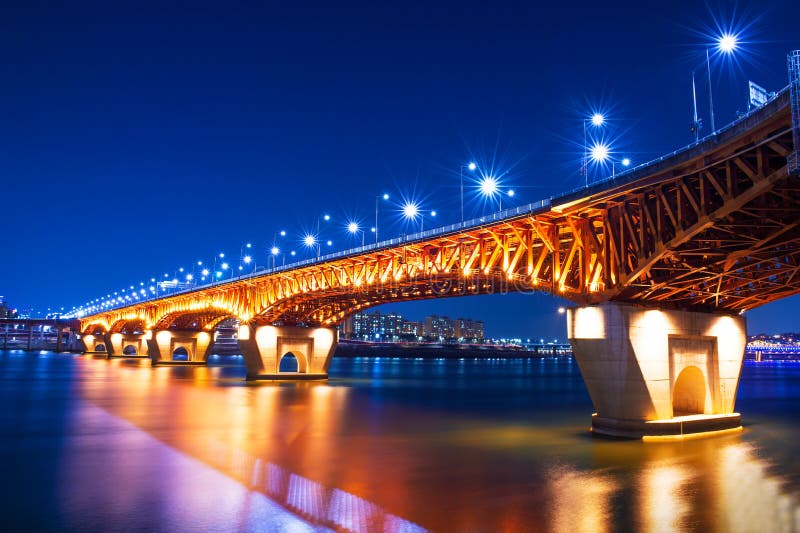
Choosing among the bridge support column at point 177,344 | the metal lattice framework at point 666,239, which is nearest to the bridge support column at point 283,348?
the metal lattice framework at point 666,239

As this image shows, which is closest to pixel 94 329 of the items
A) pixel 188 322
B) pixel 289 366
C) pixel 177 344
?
pixel 177 344

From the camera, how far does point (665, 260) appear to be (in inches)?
1102

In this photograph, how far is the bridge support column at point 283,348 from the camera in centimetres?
6875

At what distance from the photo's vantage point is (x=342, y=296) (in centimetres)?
6150

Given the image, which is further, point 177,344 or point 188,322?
point 177,344

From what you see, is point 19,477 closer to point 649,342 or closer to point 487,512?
point 487,512

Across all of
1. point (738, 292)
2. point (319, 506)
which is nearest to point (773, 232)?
point (738, 292)

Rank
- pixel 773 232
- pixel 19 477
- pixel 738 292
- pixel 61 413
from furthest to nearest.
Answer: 1. pixel 61 413
2. pixel 738 292
3. pixel 773 232
4. pixel 19 477

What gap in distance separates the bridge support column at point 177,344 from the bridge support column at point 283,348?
49.9 meters

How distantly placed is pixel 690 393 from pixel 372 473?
2010cm

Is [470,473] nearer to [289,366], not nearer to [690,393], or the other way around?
[690,393]

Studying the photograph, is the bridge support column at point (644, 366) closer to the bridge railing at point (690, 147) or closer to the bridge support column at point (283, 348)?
the bridge railing at point (690, 147)

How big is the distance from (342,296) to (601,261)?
116 feet

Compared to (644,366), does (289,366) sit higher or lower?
lower
